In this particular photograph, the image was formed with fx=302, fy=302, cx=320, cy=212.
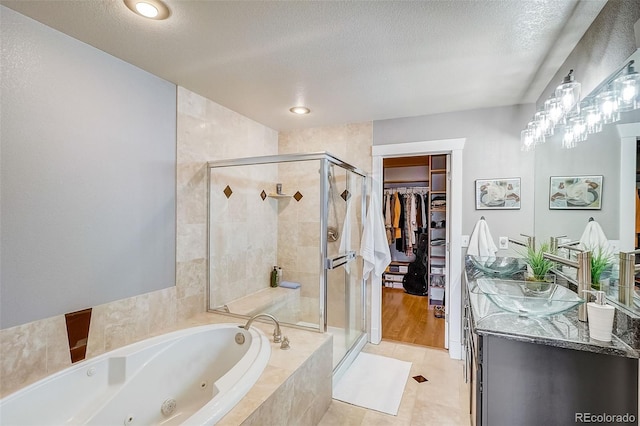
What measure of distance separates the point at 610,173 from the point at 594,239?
36cm

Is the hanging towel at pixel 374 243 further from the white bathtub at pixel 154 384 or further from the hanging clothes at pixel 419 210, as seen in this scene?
the hanging clothes at pixel 419 210

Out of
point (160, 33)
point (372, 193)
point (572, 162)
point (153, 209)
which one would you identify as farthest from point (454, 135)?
point (153, 209)

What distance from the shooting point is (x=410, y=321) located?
3.91 metres

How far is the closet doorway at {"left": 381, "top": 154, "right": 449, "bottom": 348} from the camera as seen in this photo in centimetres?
439

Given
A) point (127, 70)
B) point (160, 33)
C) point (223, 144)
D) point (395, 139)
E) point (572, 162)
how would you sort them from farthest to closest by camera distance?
1. point (395, 139)
2. point (223, 144)
3. point (127, 70)
4. point (572, 162)
5. point (160, 33)

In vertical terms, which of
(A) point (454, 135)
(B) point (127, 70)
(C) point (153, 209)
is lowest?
(C) point (153, 209)

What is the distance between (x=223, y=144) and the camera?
114 inches

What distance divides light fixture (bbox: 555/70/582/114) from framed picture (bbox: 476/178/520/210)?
108 cm

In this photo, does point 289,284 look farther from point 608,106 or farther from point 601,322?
point 608,106

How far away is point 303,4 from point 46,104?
147 cm

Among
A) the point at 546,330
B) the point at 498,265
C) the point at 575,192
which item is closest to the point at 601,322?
the point at 546,330

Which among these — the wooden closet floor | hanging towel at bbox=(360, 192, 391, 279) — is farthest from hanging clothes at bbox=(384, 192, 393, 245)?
hanging towel at bbox=(360, 192, 391, 279)

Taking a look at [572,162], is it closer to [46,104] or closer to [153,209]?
[153,209]

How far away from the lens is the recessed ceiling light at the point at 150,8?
55.7 inches
